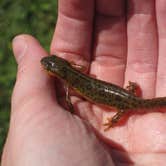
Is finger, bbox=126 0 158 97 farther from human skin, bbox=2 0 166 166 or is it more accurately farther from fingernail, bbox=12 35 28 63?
fingernail, bbox=12 35 28 63

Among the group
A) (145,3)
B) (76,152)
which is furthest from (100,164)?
(145,3)

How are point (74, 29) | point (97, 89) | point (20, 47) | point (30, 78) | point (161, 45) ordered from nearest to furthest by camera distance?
point (30, 78) → point (20, 47) → point (74, 29) → point (161, 45) → point (97, 89)

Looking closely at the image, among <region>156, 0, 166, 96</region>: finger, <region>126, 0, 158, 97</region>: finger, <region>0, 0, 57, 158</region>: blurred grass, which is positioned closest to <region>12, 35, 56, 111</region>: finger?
<region>126, 0, 158, 97</region>: finger

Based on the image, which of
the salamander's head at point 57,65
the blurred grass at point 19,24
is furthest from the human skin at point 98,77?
the blurred grass at point 19,24

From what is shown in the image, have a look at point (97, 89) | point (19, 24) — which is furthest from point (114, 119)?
point (19, 24)

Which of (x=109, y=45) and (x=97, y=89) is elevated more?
(x=109, y=45)

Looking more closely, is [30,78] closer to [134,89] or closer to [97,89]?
[97,89]
